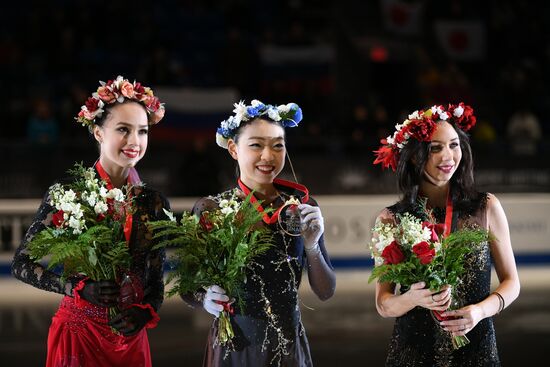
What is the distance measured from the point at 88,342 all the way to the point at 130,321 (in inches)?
10.3

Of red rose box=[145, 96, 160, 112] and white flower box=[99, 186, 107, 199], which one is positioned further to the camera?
red rose box=[145, 96, 160, 112]

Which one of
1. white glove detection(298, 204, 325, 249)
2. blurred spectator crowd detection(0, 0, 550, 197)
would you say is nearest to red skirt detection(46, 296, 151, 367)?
white glove detection(298, 204, 325, 249)

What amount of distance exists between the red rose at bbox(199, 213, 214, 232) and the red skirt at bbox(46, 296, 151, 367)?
606mm

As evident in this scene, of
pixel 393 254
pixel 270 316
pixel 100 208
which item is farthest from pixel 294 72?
pixel 393 254

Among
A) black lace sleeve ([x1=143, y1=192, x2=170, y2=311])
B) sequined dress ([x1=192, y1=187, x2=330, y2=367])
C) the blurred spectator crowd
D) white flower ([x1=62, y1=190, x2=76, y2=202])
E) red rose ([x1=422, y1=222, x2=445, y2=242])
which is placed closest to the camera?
red rose ([x1=422, y1=222, x2=445, y2=242])

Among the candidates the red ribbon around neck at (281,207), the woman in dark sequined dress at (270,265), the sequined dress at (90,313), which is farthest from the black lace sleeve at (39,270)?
the red ribbon around neck at (281,207)

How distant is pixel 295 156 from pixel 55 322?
9.25 m

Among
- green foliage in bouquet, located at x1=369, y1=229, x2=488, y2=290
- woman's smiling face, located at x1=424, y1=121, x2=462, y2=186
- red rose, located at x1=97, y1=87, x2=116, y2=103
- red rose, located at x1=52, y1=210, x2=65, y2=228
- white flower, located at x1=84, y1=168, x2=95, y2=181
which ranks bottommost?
green foliage in bouquet, located at x1=369, y1=229, x2=488, y2=290

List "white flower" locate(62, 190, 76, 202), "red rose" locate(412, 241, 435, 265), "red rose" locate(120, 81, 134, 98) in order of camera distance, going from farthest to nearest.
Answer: "red rose" locate(120, 81, 134, 98)
"white flower" locate(62, 190, 76, 202)
"red rose" locate(412, 241, 435, 265)

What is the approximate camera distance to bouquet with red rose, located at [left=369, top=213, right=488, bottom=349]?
380cm

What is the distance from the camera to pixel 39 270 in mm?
4148

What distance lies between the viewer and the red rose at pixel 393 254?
12.6 ft

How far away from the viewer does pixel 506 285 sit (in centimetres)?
409

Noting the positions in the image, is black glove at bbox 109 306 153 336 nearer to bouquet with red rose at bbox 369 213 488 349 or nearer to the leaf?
the leaf
